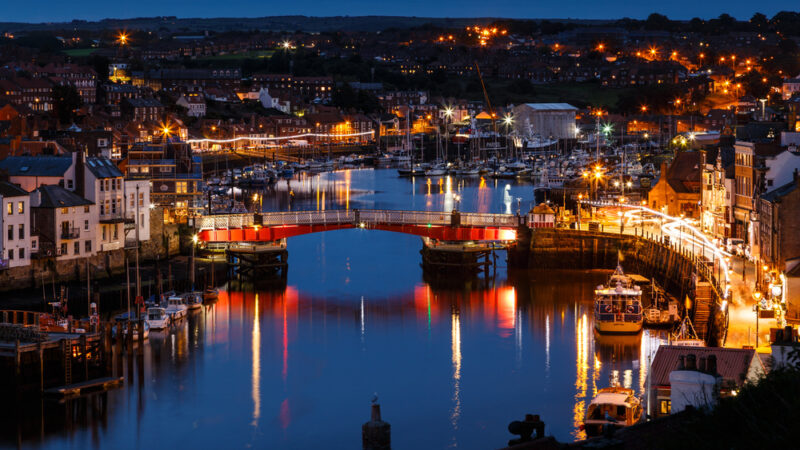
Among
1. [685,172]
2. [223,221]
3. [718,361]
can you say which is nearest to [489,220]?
[223,221]

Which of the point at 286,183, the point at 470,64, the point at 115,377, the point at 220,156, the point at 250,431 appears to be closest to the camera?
the point at 250,431

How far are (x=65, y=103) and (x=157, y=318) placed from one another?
53.2m

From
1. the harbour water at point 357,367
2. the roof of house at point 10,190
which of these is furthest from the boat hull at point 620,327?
the roof of house at point 10,190

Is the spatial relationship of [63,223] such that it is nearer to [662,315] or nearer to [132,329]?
[132,329]

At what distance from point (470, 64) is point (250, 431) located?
149 m

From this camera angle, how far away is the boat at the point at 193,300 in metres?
35.4

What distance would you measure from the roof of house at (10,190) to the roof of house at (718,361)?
2069cm

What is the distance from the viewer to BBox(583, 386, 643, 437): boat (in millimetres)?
22188

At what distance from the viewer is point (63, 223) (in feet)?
121

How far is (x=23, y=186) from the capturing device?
127 feet

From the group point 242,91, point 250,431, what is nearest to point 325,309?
point 250,431

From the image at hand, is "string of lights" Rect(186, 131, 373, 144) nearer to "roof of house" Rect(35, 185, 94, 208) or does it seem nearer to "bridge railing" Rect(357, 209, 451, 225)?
"bridge railing" Rect(357, 209, 451, 225)

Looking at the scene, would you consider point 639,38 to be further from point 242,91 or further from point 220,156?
point 220,156

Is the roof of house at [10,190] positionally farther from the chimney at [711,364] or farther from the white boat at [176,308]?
the chimney at [711,364]
